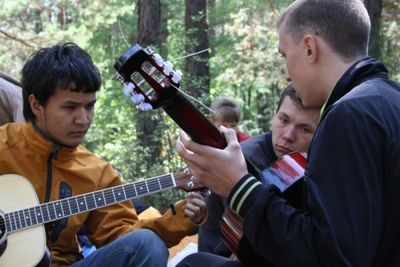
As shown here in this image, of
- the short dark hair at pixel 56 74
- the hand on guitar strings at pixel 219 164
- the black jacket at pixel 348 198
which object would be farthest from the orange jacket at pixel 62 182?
the black jacket at pixel 348 198

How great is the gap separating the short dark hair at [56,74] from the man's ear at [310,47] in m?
1.43

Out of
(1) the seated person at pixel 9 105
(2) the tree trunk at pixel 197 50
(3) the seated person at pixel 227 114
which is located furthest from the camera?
(2) the tree trunk at pixel 197 50

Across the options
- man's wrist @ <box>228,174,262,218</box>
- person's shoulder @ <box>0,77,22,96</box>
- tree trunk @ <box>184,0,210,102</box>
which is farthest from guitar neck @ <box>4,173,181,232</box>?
tree trunk @ <box>184,0,210,102</box>

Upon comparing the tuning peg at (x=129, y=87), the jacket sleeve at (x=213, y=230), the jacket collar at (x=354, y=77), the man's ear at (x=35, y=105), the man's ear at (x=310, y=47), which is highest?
the man's ear at (x=310, y=47)

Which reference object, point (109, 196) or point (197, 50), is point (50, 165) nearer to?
point (109, 196)

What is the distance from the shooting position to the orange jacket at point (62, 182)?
Answer: 2893 millimetres

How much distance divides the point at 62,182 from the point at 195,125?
1267 millimetres

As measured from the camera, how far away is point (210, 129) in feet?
6.29

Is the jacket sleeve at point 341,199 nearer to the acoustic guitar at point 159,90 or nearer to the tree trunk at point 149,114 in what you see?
the acoustic guitar at point 159,90

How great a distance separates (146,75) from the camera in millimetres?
1771

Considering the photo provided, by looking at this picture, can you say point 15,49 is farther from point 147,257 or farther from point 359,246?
point 359,246

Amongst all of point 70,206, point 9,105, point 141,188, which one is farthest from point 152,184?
point 9,105

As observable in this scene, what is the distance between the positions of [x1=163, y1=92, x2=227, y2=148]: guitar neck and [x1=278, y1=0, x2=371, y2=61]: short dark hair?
43 cm

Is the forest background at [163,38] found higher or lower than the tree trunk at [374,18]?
lower
